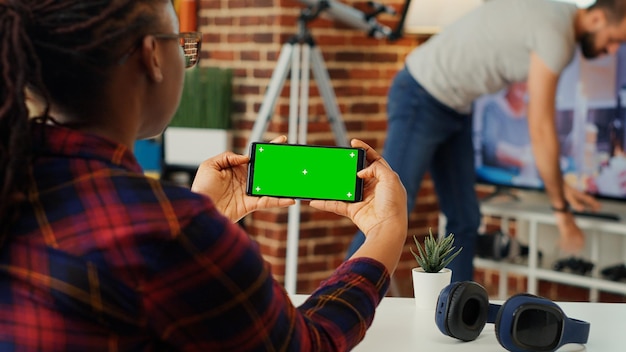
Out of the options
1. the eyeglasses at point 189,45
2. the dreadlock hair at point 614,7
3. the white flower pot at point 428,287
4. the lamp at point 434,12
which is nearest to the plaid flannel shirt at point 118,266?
the eyeglasses at point 189,45

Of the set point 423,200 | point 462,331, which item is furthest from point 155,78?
point 423,200

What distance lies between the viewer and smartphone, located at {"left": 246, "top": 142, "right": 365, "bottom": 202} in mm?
1397

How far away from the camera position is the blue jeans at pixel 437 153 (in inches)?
124

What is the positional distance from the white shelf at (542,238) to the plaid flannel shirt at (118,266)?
2694 mm

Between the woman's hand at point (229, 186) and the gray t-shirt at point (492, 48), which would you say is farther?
the gray t-shirt at point (492, 48)

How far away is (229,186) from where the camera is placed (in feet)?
4.75

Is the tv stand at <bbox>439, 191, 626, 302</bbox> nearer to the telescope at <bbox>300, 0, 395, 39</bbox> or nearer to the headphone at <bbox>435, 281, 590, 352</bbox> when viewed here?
the telescope at <bbox>300, 0, 395, 39</bbox>

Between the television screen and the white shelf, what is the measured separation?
10 centimetres

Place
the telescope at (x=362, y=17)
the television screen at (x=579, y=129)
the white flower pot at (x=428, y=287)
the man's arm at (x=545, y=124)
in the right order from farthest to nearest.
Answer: the telescope at (x=362, y=17), the television screen at (x=579, y=129), the man's arm at (x=545, y=124), the white flower pot at (x=428, y=287)

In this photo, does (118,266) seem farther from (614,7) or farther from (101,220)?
(614,7)

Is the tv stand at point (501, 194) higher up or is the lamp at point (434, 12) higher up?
the lamp at point (434, 12)

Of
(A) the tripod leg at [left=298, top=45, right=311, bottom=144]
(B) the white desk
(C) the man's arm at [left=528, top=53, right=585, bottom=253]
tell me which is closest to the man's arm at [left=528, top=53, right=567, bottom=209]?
(C) the man's arm at [left=528, top=53, right=585, bottom=253]

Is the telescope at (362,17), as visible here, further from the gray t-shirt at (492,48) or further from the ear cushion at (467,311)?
the ear cushion at (467,311)

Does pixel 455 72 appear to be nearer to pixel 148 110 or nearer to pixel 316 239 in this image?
pixel 316 239
